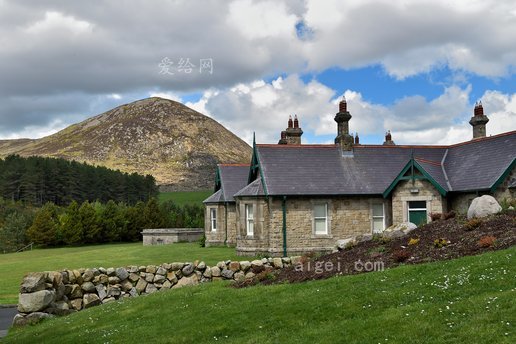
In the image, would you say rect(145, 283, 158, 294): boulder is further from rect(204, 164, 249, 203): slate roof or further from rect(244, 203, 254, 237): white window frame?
rect(204, 164, 249, 203): slate roof

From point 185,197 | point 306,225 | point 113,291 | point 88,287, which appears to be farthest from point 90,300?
point 185,197

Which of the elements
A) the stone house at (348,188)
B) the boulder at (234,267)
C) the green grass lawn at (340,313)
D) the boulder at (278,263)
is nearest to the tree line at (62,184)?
the stone house at (348,188)

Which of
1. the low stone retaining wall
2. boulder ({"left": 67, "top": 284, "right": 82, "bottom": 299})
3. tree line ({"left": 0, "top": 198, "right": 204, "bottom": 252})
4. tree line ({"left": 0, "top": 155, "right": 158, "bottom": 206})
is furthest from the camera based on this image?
tree line ({"left": 0, "top": 155, "right": 158, "bottom": 206})

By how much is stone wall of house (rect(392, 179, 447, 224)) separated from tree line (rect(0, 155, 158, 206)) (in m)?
83.3

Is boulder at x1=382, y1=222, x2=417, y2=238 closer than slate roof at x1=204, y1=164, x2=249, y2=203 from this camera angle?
Yes

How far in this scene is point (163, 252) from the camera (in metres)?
36.1

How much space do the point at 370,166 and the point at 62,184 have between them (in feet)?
306

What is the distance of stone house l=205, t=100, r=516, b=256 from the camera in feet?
94.3

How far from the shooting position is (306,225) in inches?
1196

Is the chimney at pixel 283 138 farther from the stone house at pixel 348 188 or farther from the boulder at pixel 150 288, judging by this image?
the boulder at pixel 150 288

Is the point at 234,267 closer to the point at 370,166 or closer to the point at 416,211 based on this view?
the point at 416,211

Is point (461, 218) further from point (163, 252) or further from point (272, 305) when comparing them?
point (163, 252)

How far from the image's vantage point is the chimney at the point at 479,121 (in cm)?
3531

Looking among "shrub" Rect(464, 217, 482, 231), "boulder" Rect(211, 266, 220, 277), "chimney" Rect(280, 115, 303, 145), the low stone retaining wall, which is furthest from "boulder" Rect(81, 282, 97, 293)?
"chimney" Rect(280, 115, 303, 145)
